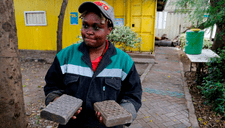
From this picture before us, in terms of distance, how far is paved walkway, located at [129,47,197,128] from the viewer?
3.66 m

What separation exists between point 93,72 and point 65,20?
943 cm

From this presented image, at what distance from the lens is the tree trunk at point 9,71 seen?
1.78m

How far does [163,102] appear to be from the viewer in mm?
4625

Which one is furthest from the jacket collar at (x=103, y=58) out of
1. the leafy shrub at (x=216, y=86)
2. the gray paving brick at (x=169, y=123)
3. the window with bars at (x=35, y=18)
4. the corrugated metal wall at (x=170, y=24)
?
the corrugated metal wall at (x=170, y=24)

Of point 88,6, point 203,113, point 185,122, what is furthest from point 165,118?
point 88,6

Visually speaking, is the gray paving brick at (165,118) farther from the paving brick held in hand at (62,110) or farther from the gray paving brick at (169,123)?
the paving brick held in hand at (62,110)

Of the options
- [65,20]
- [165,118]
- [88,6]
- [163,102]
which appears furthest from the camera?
[65,20]

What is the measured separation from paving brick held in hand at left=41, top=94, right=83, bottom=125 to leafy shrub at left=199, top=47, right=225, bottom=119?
3715 mm

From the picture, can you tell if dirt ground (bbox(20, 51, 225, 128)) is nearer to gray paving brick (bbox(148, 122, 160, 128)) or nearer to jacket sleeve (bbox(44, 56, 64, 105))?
gray paving brick (bbox(148, 122, 160, 128))

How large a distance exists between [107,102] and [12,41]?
1.26 meters

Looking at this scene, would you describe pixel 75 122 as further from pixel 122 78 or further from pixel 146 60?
pixel 146 60

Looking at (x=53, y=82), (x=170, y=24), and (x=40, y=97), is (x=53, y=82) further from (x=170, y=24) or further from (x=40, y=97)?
(x=170, y=24)

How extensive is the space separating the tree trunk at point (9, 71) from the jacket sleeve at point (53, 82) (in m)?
0.55

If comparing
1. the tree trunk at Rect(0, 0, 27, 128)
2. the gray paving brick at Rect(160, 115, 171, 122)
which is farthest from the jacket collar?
the gray paving brick at Rect(160, 115, 171, 122)
